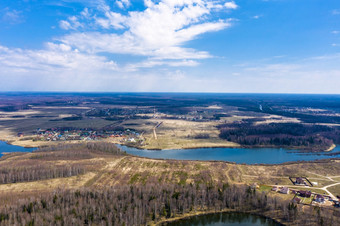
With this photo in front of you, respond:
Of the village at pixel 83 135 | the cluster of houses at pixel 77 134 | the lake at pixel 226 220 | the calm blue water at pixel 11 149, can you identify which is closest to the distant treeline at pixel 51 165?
the calm blue water at pixel 11 149

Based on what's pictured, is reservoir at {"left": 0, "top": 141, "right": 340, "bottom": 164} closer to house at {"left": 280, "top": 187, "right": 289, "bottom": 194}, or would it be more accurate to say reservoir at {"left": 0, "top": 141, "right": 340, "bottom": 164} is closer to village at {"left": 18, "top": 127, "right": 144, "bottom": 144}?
village at {"left": 18, "top": 127, "right": 144, "bottom": 144}

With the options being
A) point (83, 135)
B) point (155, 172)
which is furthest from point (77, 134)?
point (155, 172)

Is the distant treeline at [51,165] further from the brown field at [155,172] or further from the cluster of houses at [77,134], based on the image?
the cluster of houses at [77,134]

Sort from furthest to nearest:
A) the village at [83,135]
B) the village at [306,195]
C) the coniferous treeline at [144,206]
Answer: the village at [83,135]
the village at [306,195]
the coniferous treeline at [144,206]

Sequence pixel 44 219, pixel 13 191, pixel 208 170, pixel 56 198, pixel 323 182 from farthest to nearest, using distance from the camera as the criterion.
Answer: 1. pixel 208 170
2. pixel 323 182
3. pixel 13 191
4. pixel 56 198
5. pixel 44 219

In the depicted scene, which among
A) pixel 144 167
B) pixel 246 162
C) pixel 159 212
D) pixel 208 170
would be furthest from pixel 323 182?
pixel 144 167

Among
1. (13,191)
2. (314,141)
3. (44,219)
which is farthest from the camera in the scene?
(314,141)

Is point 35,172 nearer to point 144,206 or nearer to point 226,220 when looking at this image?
point 144,206

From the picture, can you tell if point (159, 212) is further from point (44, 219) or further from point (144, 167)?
point (144, 167)
